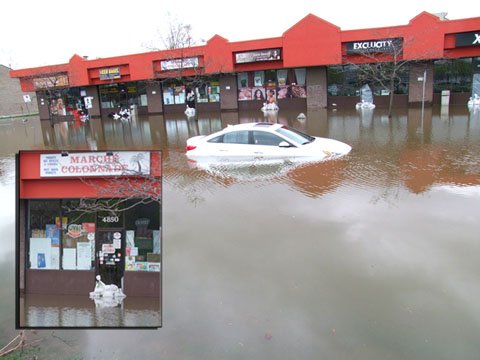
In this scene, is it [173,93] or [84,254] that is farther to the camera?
[173,93]

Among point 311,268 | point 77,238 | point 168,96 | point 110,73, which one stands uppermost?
point 110,73

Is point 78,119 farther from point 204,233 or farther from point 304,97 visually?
point 204,233

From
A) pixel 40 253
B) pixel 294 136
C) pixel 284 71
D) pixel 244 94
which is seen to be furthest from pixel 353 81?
pixel 40 253

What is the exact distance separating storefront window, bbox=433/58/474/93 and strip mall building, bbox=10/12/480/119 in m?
0.06

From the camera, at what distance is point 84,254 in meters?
4.09

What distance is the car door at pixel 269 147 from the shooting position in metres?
11.5

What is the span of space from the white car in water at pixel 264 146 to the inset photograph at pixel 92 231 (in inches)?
307

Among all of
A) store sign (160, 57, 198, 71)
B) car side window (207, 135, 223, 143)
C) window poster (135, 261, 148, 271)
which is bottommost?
window poster (135, 261, 148, 271)

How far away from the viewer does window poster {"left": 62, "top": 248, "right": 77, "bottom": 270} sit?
13.4 ft

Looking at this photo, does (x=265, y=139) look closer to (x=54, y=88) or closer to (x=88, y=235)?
(x=88, y=235)

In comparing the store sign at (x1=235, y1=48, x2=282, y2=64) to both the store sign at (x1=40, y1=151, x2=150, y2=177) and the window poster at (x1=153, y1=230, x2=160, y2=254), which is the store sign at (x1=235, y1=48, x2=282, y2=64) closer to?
the store sign at (x1=40, y1=151, x2=150, y2=177)

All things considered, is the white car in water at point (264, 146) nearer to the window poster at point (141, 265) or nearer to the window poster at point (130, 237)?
the window poster at point (130, 237)

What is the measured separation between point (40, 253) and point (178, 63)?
27.7 metres

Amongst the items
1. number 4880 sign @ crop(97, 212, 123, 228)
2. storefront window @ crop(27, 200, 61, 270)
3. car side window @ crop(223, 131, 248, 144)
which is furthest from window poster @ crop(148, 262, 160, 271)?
car side window @ crop(223, 131, 248, 144)
